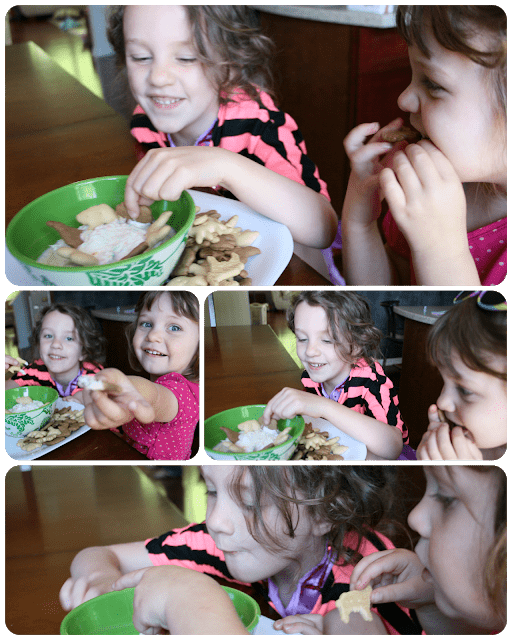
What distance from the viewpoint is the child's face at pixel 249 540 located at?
56cm

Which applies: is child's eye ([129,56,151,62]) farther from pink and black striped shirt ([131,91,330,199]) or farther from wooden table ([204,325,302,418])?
wooden table ([204,325,302,418])

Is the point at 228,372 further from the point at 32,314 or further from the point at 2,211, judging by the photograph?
the point at 2,211

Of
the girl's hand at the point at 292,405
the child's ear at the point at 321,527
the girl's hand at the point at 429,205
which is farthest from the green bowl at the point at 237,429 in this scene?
the girl's hand at the point at 429,205

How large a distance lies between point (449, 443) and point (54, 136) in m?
0.76

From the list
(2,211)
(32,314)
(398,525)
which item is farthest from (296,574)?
(2,211)

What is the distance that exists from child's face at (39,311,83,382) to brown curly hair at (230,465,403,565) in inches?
7.2

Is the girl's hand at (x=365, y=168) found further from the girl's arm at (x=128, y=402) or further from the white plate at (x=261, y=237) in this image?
the girl's arm at (x=128, y=402)

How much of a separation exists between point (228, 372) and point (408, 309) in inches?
6.3

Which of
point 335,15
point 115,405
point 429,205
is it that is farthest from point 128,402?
point 335,15

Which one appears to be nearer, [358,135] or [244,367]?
[244,367]

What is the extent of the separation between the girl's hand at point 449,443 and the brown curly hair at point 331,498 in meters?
0.05

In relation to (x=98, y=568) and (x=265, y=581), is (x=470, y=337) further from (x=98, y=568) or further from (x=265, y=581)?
(x=98, y=568)

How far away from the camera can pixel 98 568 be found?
60 cm

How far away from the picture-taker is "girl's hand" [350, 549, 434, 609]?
0.54m
